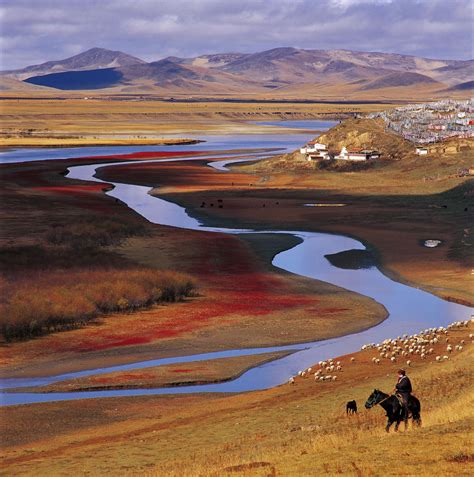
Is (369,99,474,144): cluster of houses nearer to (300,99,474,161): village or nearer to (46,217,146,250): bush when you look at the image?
(300,99,474,161): village

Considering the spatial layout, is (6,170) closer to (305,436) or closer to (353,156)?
(353,156)

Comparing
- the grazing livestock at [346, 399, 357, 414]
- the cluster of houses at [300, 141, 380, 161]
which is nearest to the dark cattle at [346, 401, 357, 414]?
the grazing livestock at [346, 399, 357, 414]

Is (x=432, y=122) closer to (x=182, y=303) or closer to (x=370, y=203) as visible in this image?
(x=370, y=203)

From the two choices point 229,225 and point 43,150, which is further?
point 43,150

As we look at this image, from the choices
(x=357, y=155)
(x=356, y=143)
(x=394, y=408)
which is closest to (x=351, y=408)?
(x=394, y=408)

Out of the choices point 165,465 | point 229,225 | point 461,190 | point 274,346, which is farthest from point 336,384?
point 461,190

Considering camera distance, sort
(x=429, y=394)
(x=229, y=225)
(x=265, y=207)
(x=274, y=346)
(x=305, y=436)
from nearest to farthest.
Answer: (x=305, y=436) → (x=429, y=394) → (x=274, y=346) → (x=229, y=225) → (x=265, y=207)

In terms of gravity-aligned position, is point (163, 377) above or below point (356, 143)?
below
